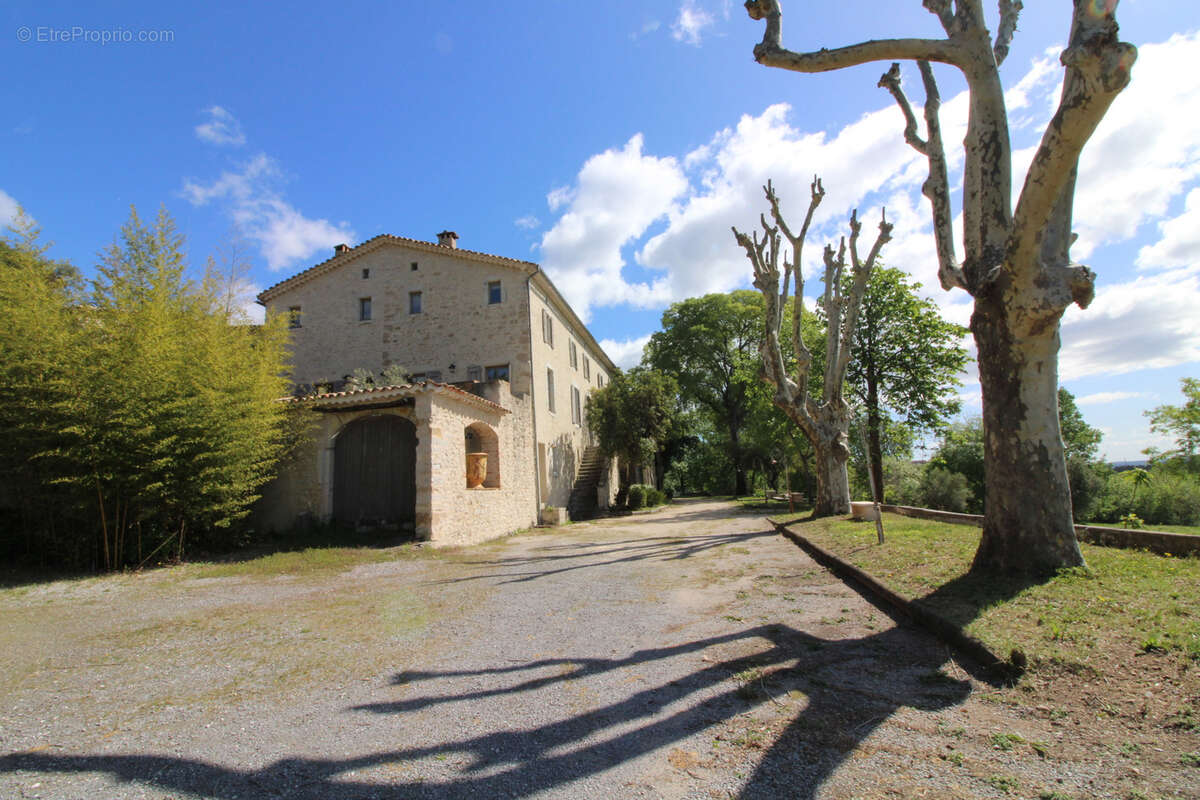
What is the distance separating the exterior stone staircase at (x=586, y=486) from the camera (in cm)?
1975

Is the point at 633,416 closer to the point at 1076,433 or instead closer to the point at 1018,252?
the point at 1018,252

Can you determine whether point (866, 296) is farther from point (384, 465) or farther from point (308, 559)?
point (308, 559)

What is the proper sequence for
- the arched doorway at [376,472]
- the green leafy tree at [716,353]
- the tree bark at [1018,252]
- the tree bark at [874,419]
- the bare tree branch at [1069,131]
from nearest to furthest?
the bare tree branch at [1069,131] → the tree bark at [1018,252] → the arched doorway at [376,472] → the tree bark at [874,419] → the green leafy tree at [716,353]

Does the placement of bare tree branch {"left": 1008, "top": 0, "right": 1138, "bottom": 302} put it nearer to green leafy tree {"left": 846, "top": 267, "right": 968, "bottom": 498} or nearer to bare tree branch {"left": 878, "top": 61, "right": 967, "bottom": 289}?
bare tree branch {"left": 878, "top": 61, "right": 967, "bottom": 289}

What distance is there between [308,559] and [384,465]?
2.78 metres

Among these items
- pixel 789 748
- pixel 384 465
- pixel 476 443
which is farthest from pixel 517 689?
pixel 476 443

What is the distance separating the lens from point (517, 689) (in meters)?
→ 3.17

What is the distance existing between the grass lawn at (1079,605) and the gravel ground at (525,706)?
0.37 m

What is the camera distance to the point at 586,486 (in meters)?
20.8

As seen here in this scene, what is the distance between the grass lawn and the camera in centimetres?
295

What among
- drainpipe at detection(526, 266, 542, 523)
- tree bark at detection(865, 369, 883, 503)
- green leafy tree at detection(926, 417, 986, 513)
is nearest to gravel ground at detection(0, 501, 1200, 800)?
drainpipe at detection(526, 266, 542, 523)

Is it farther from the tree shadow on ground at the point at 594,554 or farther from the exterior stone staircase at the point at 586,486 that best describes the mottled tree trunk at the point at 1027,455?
the exterior stone staircase at the point at 586,486

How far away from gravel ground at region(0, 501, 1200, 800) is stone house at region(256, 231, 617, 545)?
16.8 feet

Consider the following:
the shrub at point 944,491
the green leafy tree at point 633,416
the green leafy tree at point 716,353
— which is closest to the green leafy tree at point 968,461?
the shrub at point 944,491
